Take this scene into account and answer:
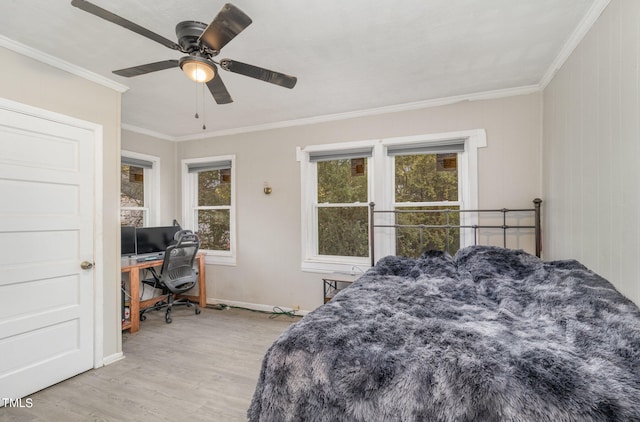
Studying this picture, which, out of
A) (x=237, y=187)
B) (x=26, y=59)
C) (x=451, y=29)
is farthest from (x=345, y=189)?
(x=26, y=59)

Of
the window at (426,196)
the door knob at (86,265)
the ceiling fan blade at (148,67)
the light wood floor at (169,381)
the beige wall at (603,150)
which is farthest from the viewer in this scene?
the window at (426,196)

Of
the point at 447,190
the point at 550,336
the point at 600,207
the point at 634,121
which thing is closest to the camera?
the point at 550,336

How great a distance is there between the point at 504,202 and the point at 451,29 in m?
1.76

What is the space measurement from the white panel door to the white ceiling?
2.16 ft

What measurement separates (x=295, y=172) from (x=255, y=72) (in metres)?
2.10

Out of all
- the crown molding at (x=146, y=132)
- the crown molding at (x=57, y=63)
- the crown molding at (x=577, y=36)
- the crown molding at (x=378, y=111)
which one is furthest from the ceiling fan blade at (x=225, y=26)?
the crown molding at (x=146, y=132)

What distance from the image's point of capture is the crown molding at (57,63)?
2063 mm

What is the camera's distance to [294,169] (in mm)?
3850

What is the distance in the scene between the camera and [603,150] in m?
1.68

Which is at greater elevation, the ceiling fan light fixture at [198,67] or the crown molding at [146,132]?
the crown molding at [146,132]

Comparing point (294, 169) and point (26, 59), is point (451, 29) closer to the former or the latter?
point (294, 169)

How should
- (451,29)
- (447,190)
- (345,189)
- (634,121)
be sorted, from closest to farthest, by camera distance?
(634,121), (451,29), (447,190), (345,189)

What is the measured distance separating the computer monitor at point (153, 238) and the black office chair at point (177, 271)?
0.29 metres

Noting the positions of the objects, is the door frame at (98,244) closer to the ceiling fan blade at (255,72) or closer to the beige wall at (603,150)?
the ceiling fan blade at (255,72)
